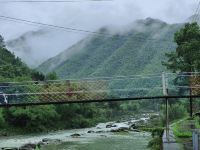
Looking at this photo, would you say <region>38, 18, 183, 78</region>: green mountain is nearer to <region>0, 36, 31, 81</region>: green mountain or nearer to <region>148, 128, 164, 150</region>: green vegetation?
<region>0, 36, 31, 81</region>: green mountain

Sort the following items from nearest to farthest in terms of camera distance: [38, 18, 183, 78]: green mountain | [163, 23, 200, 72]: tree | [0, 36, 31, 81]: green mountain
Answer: [163, 23, 200, 72]: tree → [0, 36, 31, 81]: green mountain → [38, 18, 183, 78]: green mountain

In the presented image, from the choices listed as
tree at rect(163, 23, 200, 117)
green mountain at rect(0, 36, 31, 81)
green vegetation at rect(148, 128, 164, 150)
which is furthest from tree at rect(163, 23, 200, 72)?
green mountain at rect(0, 36, 31, 81)

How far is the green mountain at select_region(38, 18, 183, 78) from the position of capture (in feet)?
372

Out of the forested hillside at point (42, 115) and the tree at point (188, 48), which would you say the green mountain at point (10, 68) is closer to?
the forested hillside at point (42, 115)

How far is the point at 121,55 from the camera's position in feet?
436

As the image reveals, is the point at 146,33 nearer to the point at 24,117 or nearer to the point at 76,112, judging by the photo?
the point at 76,112

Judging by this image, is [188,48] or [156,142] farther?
[188,48]

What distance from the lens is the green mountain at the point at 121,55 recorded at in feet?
372

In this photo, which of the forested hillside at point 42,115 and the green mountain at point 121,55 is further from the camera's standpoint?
the green mountain at point 121,55

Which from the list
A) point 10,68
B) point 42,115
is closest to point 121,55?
point 10,68

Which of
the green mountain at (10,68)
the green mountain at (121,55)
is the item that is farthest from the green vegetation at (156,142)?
the green mountain at (121,55)

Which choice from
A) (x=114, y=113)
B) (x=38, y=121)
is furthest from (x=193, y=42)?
(x=114, y=113)

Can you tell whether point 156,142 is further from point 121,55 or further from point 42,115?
point 121,55

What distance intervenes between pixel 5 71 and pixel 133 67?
47687 mm
